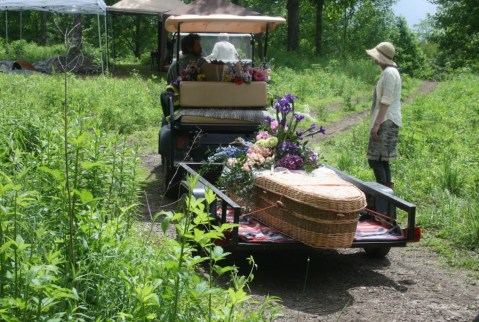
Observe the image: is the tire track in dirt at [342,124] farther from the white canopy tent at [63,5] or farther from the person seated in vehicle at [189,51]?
the white canopy tent at [63,5]

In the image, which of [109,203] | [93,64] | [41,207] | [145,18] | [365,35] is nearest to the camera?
[41,207]

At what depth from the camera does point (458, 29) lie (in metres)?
48.5

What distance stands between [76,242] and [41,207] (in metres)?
0.56

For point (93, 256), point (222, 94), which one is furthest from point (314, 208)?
point (222, 94)

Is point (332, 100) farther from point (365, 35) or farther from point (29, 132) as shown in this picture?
point (365, 35)

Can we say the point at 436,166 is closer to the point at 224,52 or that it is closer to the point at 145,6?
the point at 224,52

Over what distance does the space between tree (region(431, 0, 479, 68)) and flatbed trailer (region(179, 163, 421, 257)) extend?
136 feet

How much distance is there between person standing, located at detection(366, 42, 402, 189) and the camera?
8828mm

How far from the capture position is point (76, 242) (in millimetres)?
4402

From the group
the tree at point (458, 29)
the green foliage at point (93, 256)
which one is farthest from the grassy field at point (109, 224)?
the tree at point (458, 29)

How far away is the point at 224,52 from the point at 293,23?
29.7 meters

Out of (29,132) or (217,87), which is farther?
(217,87)

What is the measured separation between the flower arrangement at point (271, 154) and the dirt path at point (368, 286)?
31.0 inches

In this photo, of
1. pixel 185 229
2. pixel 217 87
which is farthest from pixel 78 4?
pixel 185 229
